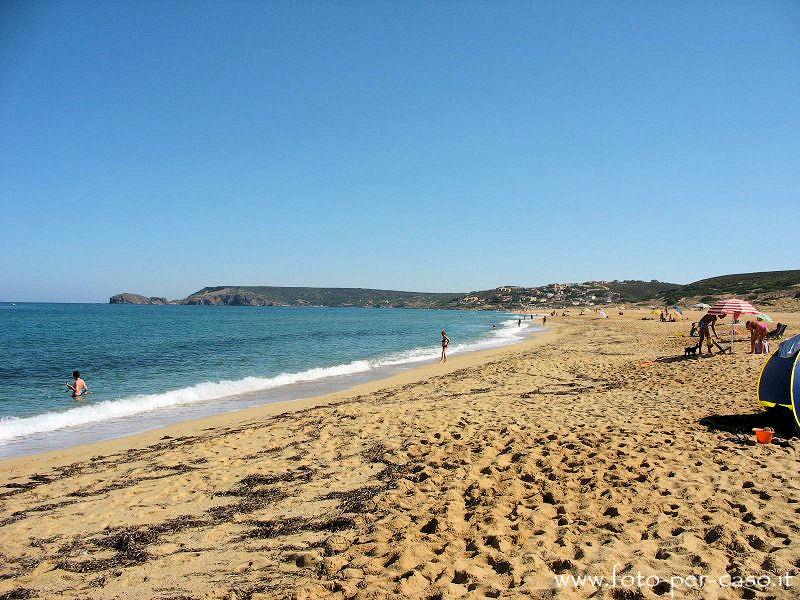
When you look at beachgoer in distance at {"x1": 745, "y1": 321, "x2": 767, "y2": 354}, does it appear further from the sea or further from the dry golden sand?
the sea

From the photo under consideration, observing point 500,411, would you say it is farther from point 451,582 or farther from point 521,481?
point 451,582

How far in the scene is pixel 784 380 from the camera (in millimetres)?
7688

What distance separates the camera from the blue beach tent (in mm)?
7422

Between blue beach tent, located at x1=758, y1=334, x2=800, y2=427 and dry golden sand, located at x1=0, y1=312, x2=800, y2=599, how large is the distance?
635 mm

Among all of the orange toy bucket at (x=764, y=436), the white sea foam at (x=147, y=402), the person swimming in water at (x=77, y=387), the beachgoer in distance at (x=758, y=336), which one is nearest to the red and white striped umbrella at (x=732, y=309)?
the beachgoer in distance at (x=758, y=336)

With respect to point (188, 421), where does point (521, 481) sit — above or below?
above

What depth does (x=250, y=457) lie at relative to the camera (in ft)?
26.8

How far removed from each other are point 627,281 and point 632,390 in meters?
191

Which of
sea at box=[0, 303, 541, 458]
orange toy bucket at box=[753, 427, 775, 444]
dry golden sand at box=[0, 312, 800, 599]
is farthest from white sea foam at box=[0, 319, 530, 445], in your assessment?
orange toy bucket at box=[753, 427, 775, 444]

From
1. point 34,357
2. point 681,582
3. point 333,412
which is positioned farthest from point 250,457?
point 34,357

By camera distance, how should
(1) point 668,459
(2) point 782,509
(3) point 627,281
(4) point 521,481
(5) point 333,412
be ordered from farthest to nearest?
Answer: (3) point 627,281 → (5) point 333,412 → (1) point 668,459 → (4) point 521,481 → (2) point 782,509

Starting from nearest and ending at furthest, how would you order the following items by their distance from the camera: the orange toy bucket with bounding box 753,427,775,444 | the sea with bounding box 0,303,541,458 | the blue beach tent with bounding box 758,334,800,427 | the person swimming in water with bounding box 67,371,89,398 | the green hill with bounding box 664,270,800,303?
1. the orange toy bucket with bounding box 753,427,775,444
2. the blue beach tent with bounding box 758,334,800,427
3. the sea with bounding box 0,303,541,458
4. the person swimming in water with bounding box 67,371,89,398
5. the green hill with bounding box 664,270,800,303

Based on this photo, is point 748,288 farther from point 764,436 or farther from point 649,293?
point 764,436

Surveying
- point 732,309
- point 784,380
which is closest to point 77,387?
point 784,380
